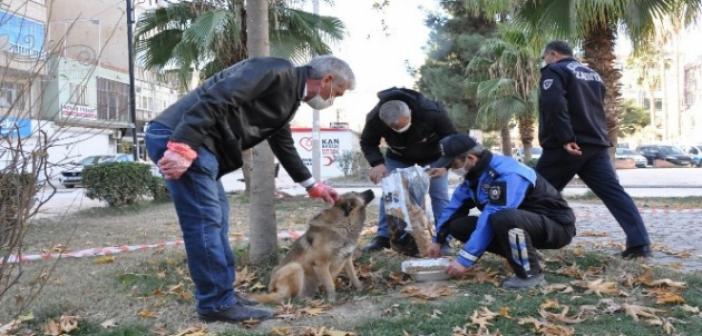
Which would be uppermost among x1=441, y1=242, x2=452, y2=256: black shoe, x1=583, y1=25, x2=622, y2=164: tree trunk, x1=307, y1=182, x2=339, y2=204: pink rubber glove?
x1=583, y1=25, x2=622, y2=164: tree trunk

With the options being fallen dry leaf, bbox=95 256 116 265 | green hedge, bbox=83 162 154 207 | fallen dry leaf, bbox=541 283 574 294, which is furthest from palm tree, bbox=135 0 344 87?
fallen dry leaf, bbox=541 283 574 294

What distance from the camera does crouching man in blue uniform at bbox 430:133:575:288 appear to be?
4.09 m

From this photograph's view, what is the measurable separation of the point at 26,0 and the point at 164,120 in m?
0.94

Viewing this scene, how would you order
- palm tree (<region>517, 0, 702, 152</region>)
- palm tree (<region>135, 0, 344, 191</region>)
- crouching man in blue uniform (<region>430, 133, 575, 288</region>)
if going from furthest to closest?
palm tree (<region>135, 0, 344, 191</region>), palm tree (<region>517, 0, 702, 152</region>), crouching man in blue uniform (<region>430, 133, 575, 288</region>)

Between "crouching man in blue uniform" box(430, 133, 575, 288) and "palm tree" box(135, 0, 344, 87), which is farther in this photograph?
"palm tree" box(135, 0, 344, 87)

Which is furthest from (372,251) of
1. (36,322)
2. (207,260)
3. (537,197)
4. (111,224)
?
(111,224)

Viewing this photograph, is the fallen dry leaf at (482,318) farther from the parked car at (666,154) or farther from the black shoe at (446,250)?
the parked car at (666,154)

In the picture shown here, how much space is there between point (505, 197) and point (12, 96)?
287 cm

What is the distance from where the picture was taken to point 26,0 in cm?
339

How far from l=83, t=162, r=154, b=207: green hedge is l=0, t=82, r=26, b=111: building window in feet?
31.0

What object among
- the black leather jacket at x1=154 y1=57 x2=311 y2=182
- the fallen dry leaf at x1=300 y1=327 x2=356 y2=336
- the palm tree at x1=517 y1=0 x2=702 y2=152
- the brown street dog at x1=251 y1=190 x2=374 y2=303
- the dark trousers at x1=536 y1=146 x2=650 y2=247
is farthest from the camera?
the palm tree at x1=517 y1=0 x2=702 y2=152

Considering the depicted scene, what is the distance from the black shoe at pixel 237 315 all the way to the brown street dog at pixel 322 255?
1.46 ft

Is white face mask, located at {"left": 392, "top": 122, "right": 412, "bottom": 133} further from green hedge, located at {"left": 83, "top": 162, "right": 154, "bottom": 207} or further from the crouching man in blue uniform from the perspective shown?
green hedge, located at {"left": 83, "top": 162, "right": 154, "bottom": 207}

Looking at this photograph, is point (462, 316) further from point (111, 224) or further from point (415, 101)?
point (111, 224)
